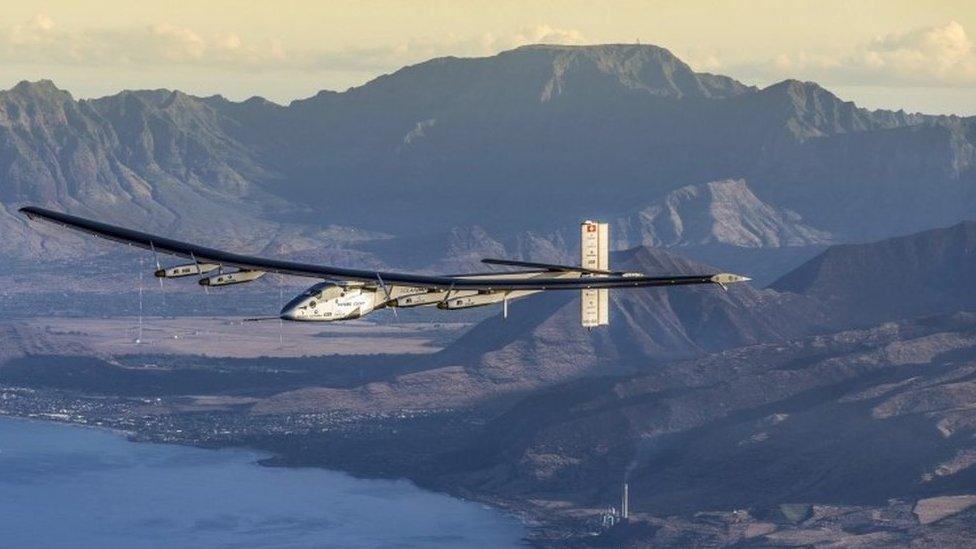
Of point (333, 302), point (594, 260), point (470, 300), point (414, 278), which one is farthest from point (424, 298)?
point (594, 260)

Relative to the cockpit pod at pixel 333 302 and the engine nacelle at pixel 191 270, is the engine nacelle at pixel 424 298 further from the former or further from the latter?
the engine nacelle at pixel 191 270

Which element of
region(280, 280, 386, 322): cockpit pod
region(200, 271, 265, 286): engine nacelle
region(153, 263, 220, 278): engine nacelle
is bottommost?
region(280, 280, 386, 322): cockpit pod

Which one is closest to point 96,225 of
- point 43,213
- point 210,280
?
point 43,213

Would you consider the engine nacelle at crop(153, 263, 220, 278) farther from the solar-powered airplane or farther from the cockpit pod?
the cockpit pod

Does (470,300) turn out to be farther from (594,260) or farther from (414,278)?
(594,260)

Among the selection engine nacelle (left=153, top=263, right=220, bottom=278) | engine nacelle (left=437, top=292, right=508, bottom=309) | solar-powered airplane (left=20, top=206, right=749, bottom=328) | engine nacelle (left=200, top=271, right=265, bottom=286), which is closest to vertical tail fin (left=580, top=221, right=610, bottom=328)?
solar-powered airplane (left=20, top=206, right=749, bottom=328)
